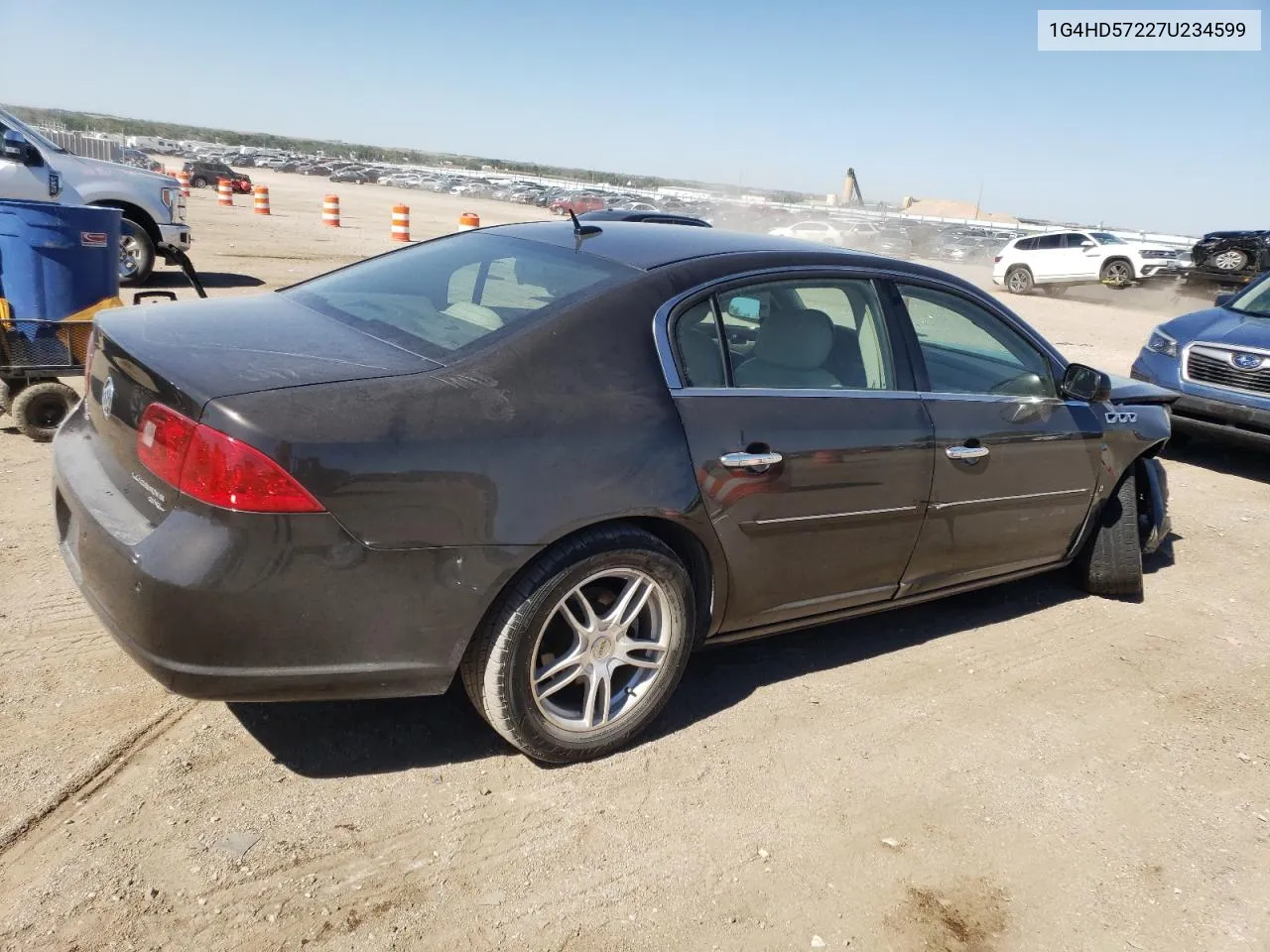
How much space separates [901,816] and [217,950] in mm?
1915

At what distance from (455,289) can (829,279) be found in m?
1.34

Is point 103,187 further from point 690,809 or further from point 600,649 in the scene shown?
point 690,809

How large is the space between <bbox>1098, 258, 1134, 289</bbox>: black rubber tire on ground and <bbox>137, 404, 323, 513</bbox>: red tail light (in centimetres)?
2552

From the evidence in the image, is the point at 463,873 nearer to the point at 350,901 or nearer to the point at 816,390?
the point at 350,901

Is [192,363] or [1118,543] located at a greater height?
[192,363]

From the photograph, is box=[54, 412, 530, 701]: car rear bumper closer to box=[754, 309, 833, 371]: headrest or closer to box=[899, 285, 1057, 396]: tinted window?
box=[754, 309, 833, 371]: headrest

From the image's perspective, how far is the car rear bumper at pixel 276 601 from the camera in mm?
2498

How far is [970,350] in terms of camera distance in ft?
13.8

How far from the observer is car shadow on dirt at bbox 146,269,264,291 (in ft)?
42.3

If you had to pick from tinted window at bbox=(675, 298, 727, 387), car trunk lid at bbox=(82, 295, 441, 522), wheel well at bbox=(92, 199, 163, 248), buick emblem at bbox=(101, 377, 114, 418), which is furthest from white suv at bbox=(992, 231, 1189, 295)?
buick emblem at bbox=(101, 377, 114, 418)

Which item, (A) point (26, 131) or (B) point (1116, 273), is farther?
(B) point (1116, 273)

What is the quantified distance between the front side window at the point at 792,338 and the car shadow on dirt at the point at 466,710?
1142 millimetres

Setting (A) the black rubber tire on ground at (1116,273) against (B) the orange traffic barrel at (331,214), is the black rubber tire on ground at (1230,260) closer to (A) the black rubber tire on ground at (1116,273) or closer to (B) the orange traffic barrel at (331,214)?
(A) the black rubber tire on ground at (1116,273)

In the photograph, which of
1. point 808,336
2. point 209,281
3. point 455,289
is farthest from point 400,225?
point 808,336
